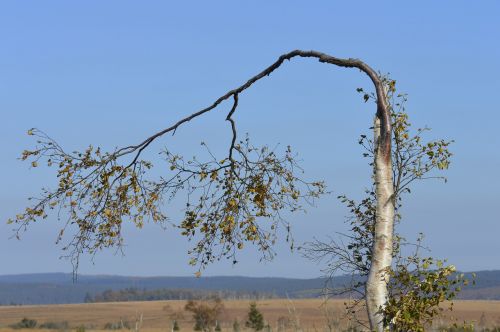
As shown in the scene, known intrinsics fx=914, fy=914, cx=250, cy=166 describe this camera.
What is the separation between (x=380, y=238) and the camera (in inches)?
500

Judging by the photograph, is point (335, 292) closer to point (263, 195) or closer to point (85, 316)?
point (263, 195)

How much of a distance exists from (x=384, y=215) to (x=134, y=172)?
423cm

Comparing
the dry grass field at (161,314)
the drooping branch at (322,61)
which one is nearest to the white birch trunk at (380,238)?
the drooping branch at (322,61)

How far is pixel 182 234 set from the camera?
1448 centimetres

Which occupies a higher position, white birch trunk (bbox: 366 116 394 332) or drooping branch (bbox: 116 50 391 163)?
drooping branch (bbox: 116 50 391 163)

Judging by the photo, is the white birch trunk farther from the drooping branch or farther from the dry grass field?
the dry grass field

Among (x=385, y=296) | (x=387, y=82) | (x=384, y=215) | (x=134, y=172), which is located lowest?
(x=385, y=296)

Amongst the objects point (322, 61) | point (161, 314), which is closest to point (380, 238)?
point (322, 61)

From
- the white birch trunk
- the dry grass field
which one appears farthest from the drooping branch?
the dry grass field

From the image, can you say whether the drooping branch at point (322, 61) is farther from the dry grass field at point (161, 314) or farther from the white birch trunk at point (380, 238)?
the dry grass field at point (161, 314)

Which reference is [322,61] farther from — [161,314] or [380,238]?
[161,314]

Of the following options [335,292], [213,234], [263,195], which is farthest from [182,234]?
[335,292]

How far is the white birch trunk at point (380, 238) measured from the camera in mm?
12484

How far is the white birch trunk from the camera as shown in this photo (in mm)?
12484
